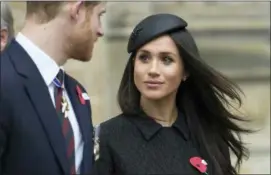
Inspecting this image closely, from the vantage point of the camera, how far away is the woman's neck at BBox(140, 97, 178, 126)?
3443mm

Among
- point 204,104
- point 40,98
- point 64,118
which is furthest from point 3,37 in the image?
point 204,104

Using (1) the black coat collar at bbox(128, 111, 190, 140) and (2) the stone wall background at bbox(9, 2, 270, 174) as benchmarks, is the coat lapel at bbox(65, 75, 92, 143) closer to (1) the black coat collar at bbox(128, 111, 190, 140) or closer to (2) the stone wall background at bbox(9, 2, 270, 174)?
(1) the black coat collar at bbox(128, 111, 190, 140)

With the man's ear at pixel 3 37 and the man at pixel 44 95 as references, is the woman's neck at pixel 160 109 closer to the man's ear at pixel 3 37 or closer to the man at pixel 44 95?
the man at pixel 44 95

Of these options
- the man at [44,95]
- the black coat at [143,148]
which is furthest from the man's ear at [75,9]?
the black coat at [143,148]

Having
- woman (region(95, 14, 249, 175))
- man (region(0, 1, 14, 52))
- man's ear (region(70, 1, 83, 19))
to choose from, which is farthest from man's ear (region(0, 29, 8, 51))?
woman (region(95, 14, 249, 175))

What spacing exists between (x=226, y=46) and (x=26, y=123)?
4.89 meters

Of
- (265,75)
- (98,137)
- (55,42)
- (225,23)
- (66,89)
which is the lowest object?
(265,75)

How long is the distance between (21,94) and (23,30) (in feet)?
0.77

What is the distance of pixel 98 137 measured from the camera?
3295mm

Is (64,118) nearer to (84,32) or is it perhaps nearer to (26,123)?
(26,123)

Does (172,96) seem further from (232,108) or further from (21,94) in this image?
(21,94)

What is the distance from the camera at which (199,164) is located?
11.2ft

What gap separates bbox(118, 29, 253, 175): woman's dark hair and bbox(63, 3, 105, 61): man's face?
0.45m

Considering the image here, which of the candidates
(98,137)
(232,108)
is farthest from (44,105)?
(232,108)
